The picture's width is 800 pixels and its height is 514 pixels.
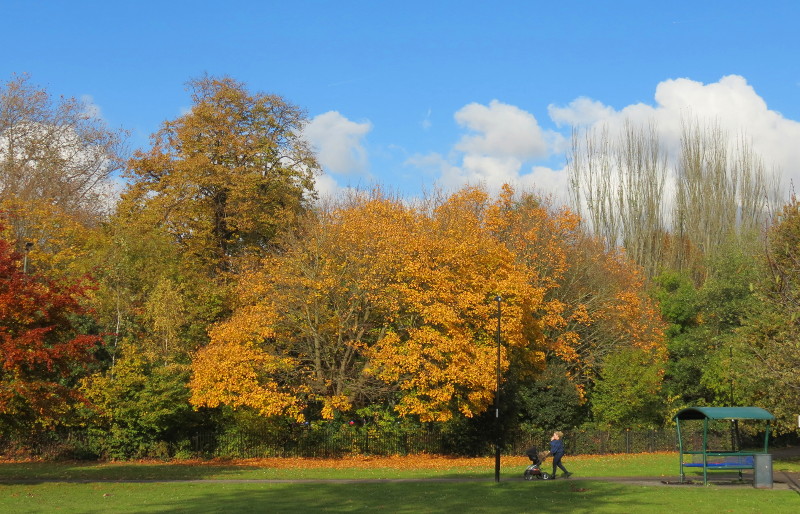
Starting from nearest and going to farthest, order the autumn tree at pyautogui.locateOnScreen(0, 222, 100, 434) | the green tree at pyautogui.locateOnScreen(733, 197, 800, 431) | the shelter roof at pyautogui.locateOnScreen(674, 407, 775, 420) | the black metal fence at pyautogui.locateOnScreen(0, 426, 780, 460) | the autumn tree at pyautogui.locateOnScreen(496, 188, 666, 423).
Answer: the autumn tree at pyautogui.locateOnScreen(0, 222, 100, 434) → the shelter roof at pyautogui.locateOnScreen(674, 407, 775, 420) → the green tree at pyautogui.locateOnScreen(733, 197, 800, 431) → the black metal fence at pyautogui.locateOnScreen(0, 426, 780, 460) → the autumn tree at pyautogui.locateOnScreen(496, 188, 666, 423)

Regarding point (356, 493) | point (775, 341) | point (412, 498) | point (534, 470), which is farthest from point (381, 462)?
point (775, 341)

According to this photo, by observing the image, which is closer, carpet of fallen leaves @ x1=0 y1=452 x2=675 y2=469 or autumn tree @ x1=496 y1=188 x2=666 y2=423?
carpet of fallen leaves @ x1=0 y1=452 x2=675 y2=469

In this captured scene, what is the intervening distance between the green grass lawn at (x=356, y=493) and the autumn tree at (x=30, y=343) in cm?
253

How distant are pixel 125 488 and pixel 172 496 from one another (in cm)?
329

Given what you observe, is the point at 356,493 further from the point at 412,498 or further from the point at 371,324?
the point at 371,324

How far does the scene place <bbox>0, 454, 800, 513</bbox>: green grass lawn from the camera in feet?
62.1

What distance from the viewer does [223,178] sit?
47.3 metres

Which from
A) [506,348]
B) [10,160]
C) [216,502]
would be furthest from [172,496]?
[10,160]

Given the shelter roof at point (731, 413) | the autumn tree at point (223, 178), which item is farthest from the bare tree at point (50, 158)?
the shelter roof at point (731, 413)

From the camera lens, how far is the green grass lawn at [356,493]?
1894 centimetres

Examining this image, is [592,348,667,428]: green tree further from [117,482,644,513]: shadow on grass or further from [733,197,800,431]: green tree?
[117,482,644,513]: shadow on grass

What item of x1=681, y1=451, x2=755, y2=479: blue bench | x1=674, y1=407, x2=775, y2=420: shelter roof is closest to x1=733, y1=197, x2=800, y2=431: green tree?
x1=674, y1=407, x2=775, y2=420: shelter roof

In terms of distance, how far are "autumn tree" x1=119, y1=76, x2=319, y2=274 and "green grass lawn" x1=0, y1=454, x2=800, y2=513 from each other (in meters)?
18.9

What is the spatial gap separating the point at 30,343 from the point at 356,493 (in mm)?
10263
